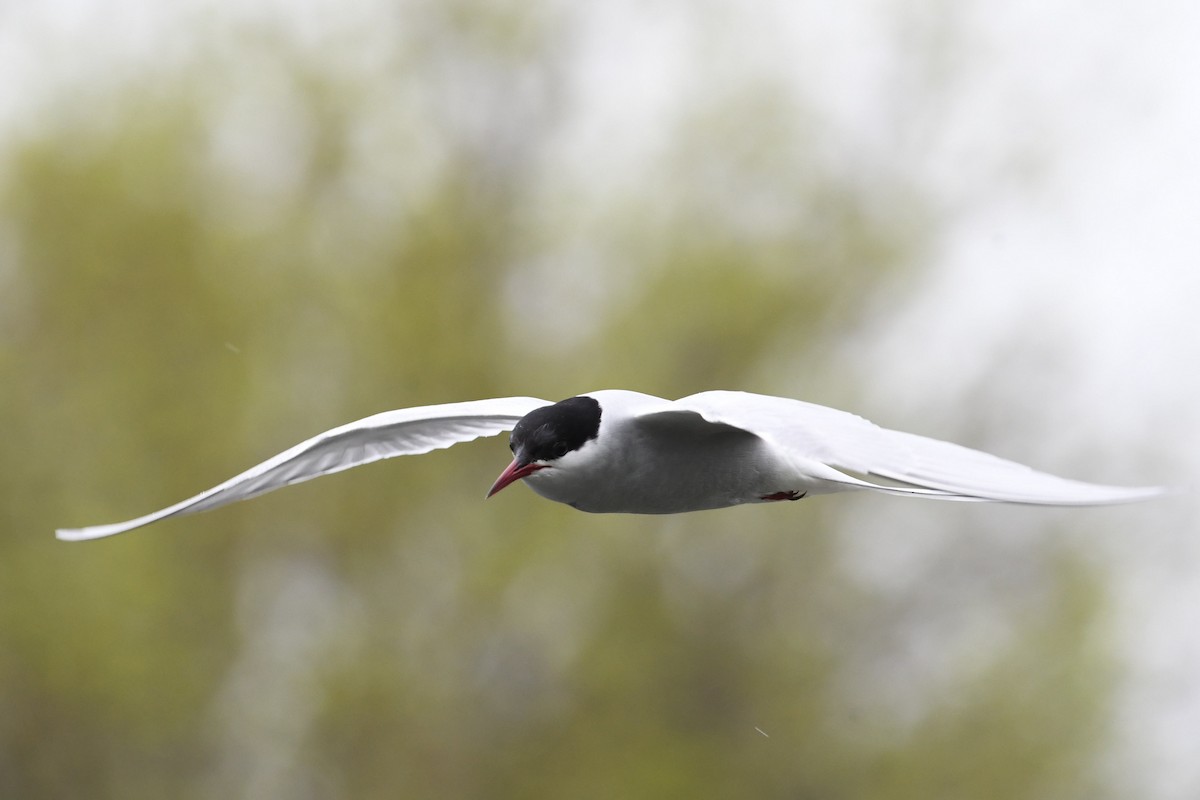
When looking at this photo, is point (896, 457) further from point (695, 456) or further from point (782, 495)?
point (782, 495)

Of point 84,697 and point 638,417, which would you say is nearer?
point 638,417

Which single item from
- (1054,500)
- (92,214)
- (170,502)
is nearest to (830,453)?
(1054,500)

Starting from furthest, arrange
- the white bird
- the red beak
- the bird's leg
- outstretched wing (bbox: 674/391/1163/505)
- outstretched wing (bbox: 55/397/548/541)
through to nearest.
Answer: outstretched wing (bbox: 55/397/548/541) < the bird's leg < the red beak < the white bird < outstretched wing (bbox: 674/391/1163/505)

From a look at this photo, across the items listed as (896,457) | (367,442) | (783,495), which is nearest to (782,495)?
(783,495)

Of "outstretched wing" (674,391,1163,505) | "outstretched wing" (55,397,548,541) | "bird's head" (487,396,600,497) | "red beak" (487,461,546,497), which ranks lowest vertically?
"outstretched wing" (55,397,548,541)

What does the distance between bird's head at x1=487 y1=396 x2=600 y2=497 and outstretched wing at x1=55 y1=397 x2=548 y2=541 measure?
452 mm

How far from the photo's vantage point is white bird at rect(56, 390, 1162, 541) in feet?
6.29

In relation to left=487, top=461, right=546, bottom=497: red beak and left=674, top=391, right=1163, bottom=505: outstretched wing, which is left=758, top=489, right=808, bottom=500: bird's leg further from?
left=487, top=461, right=546, bottom=497: red beak

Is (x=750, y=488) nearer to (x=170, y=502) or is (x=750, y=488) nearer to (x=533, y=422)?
(x=533, y=422)

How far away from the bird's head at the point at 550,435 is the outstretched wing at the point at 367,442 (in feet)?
1.48

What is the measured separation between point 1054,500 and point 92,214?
18.3 feet

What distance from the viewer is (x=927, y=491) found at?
201cm

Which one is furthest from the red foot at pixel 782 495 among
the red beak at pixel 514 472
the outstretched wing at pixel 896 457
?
the red beak at pixel 514 472

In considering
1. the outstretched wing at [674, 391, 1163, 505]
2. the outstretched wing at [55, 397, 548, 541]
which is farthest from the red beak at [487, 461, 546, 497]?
the outstretched wing at [55, 397, 548, 541]
